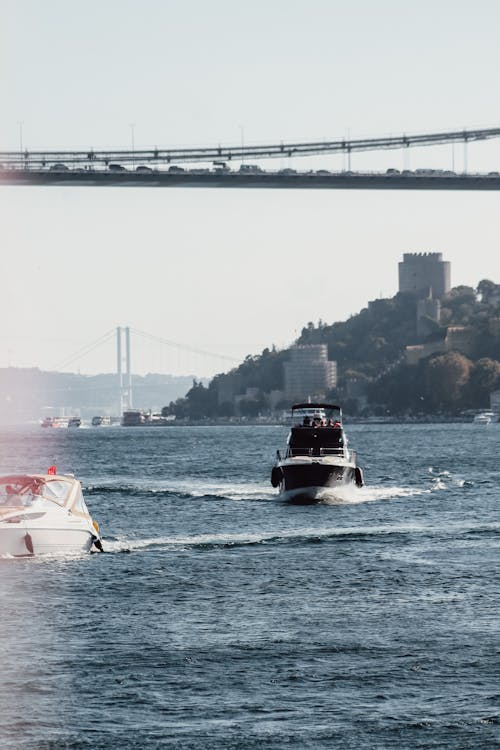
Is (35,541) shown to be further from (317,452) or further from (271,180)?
(271,180)

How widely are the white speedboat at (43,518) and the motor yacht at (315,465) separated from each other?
19.5 meters

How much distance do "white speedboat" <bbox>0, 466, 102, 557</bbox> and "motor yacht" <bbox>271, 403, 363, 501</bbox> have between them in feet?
64.0

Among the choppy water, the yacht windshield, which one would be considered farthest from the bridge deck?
the yacht windshield

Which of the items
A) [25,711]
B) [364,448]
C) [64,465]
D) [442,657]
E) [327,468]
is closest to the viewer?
[25,711]

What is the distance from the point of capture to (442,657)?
2466 centimetres

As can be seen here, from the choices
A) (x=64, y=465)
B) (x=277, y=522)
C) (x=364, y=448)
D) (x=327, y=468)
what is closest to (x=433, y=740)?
(x=277, y=522)

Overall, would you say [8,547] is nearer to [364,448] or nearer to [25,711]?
[25,711]

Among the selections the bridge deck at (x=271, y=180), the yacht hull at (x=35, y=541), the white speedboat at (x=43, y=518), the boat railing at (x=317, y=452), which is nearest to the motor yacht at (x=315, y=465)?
the boat railing at (x=317, y=452)

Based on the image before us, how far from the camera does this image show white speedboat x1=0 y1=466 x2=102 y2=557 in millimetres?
36000

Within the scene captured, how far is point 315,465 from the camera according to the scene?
189ft

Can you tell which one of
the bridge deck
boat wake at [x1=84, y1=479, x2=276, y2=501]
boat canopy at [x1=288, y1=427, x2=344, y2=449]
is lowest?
boat wake at [x1=84, y1=479, x2=276, y2=501]

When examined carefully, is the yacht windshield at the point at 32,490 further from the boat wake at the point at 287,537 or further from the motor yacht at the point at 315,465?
the motor yacht at the point at 315,465

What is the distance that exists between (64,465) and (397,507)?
51823 millimetres

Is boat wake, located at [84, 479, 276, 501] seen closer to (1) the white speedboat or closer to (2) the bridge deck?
(1) the white speedboat
